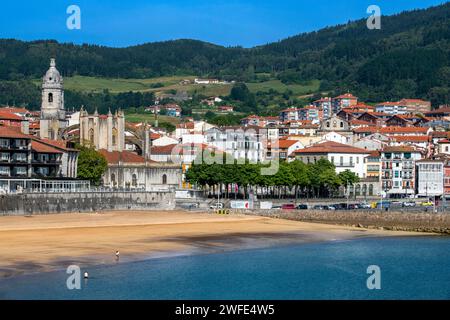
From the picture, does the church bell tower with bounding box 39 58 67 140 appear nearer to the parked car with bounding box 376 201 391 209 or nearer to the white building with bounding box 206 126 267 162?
the white building with bounding box 206 126 267 162

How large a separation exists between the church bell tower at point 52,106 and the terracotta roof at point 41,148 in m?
23.4

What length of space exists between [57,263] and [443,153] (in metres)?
108

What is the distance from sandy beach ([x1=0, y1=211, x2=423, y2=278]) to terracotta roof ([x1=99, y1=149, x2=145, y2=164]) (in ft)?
77.4

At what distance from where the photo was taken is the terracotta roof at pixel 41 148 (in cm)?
10281

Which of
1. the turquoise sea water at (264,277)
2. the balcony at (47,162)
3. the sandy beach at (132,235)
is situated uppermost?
the balcony at (47,162)

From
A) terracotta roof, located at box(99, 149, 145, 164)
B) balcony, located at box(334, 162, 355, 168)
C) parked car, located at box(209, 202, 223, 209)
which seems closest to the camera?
parked car, located at box(209, 202, 223, 209)

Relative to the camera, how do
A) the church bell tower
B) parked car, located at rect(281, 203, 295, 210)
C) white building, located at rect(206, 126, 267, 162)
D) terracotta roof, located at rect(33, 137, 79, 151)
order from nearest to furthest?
terracotta roof, located at rect(33, 137, 79, 151) < parked car, located at rect(281, 203, 295, 210) < the church bell tower < white building, located at rect(206, 126, 267, 162)

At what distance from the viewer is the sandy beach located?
204 feet

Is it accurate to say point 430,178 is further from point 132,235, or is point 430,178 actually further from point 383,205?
point 132,235

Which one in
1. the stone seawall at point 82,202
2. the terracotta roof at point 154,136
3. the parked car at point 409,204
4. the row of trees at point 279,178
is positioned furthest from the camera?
the terracotta roof at point 154,136

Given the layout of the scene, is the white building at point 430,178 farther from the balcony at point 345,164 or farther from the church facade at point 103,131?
the church facade at point 103,131

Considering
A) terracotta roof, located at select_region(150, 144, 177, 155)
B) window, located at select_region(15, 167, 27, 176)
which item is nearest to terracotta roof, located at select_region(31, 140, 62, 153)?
window, located at select_region(15, 167, 27, 176)

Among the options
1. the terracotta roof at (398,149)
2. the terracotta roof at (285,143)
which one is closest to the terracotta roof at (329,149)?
the terracotta roof at (398,149)

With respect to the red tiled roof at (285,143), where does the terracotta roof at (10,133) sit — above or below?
below
